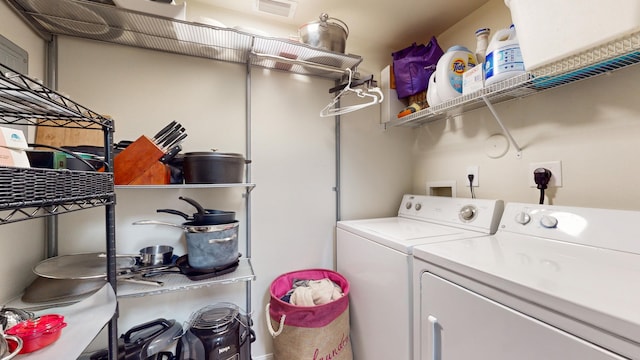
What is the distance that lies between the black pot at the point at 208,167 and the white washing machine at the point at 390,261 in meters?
0.83

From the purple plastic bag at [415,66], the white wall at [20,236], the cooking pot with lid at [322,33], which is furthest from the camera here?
the purple plastic bag at [415,66]

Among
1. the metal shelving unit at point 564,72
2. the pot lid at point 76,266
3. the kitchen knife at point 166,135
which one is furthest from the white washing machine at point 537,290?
the pot lid at point 76,266

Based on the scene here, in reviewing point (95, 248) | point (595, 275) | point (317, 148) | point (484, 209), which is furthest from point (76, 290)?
point (484, 209)

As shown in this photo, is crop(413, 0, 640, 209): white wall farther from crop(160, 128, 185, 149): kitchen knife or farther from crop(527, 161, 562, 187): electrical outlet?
crop(160, 128, 185, 149): kitchen knife

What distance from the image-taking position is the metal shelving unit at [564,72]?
0.78 m

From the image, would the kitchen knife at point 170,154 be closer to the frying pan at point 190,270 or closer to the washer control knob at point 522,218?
the frying pan at point 190,270

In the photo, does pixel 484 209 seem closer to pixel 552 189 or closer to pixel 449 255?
pixel 552 189

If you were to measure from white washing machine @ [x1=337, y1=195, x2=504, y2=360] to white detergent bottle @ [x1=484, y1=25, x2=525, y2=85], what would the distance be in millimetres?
646

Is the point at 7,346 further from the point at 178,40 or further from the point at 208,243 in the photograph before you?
the point at 178,40

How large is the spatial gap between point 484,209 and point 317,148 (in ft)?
3.60

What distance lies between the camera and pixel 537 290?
63 centimetres

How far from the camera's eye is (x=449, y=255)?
0.91m

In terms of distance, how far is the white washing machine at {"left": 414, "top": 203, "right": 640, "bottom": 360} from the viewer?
0.55m

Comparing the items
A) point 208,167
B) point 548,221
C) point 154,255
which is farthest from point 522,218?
point 154,255
